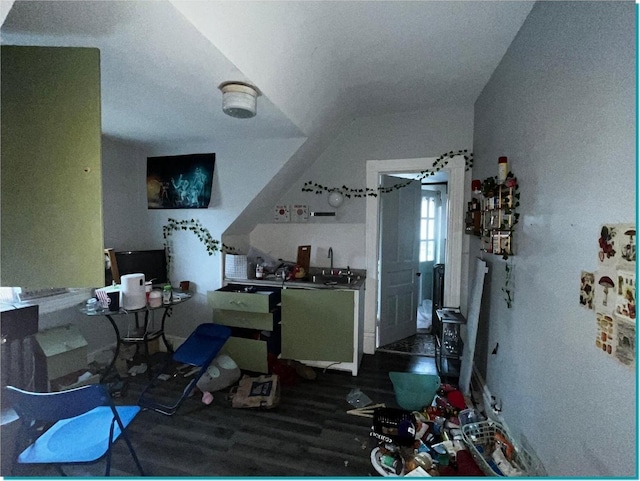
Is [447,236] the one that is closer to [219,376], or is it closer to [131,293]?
[219,376]

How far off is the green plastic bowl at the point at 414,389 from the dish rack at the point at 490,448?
43 cm

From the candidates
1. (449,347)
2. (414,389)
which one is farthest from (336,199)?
(414,389)

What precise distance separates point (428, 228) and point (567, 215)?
312 centimetres

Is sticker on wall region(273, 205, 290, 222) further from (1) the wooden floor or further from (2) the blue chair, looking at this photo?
(2) the blue chair

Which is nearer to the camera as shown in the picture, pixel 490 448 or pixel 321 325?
pixel 490 448

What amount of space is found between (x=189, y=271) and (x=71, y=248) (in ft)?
6.57

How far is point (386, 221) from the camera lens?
291cm

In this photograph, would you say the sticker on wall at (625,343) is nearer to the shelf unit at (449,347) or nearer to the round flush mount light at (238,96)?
the shelf unit at (449,347)

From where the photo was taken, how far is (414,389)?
2098mm

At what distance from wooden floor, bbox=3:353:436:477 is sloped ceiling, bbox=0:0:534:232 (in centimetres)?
199

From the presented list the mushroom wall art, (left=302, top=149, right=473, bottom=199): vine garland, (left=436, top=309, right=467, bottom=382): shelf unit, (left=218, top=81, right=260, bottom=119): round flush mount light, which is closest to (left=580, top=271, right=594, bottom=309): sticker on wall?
the mushroom wall art

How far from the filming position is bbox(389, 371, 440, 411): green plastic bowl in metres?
1.97

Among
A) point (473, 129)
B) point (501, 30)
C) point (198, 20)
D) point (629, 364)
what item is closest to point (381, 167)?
point (473, 129)

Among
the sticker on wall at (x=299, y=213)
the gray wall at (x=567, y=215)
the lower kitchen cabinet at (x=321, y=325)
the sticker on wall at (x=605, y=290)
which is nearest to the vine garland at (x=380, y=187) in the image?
the sticker on wall at (x=299, y=213)
